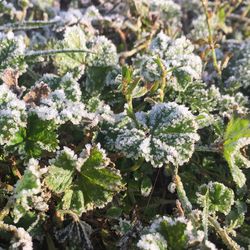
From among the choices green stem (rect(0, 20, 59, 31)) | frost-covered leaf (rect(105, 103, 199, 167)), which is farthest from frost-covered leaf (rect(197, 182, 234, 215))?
green stem (rect(0, 20, 59, 31))

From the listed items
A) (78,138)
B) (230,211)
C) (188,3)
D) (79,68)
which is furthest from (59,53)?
(188,3)

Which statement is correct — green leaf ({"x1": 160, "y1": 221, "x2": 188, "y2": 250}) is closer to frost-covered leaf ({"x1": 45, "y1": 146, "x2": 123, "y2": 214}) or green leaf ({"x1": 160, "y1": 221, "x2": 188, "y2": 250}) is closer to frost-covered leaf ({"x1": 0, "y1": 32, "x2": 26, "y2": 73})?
frost-covered leaf ({"x1": 45, "y1": 146, "x2": 123, "y2": 214})

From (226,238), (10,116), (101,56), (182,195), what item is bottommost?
(226,238)

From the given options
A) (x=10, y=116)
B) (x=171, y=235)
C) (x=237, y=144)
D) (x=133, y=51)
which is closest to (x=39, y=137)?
(x=10, y=116)

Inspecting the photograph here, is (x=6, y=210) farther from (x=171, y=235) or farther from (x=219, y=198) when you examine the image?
(x=219, y=198)

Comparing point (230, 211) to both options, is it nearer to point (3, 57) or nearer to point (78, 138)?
point (78, 138)

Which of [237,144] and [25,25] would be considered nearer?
[237,144]

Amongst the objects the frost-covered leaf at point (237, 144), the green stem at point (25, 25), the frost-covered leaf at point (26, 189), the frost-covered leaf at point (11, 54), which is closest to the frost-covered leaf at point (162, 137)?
the frost-covered leaf at point (237, 144)
